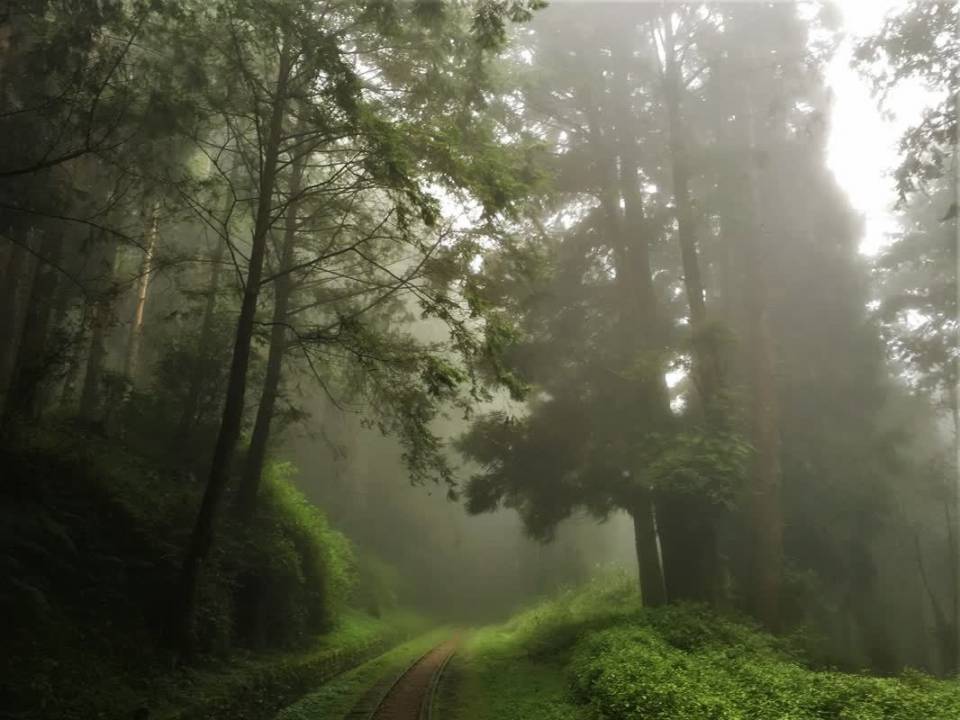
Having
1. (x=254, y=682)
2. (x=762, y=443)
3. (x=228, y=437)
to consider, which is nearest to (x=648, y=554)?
(x=762, y=443)

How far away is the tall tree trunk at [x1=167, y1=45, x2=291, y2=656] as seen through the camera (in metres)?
10.3

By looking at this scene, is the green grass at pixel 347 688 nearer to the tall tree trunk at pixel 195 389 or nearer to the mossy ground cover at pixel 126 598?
the mossy ground cover at pixel 126 598

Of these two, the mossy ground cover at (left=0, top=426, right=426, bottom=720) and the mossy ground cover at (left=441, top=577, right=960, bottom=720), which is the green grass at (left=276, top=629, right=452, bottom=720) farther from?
the mossy ground cover at (left=441, top=577, right=960, bottom=720)

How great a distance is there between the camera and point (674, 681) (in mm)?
8695

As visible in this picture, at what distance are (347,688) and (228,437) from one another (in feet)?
18.7

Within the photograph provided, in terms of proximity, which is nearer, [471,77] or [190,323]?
[471,77]

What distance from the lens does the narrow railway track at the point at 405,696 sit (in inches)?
416

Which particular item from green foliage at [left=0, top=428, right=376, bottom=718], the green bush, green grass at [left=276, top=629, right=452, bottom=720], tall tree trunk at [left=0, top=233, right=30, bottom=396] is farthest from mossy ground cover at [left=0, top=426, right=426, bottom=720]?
the green bush

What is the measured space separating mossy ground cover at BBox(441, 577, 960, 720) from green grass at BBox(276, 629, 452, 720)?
1.70 m

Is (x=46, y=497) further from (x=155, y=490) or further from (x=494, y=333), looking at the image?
(x=494, y=333)

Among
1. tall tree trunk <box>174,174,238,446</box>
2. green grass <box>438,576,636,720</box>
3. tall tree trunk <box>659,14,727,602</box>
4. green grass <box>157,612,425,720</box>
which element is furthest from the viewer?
tall tree trunk <box>174,174,238,446</box>

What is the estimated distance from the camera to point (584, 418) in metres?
17.2

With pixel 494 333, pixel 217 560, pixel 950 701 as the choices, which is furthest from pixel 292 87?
pixel 950 701

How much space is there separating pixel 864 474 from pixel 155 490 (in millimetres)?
18998
